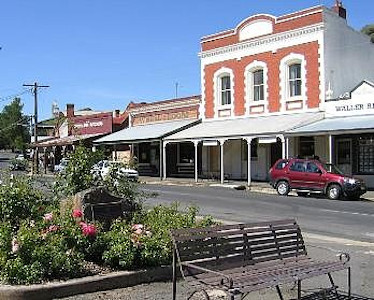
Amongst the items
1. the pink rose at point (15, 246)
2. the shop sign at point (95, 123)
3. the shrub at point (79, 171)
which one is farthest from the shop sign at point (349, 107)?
the shop sign at point (95, 123)

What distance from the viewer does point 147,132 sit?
137ft

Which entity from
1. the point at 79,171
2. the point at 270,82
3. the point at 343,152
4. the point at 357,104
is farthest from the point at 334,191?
the point at 79,171

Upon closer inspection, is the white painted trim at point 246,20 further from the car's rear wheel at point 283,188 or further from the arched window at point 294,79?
the car's rear wheel at point 283,188

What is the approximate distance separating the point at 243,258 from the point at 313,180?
19295mm

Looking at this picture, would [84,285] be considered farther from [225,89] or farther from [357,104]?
[225,89]

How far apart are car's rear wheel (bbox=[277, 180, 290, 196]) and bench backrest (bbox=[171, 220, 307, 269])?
63.6ft

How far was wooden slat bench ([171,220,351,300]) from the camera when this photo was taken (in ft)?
19.5

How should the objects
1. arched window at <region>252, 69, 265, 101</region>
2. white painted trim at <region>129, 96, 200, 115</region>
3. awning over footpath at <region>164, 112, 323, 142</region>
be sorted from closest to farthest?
awning over footpath at <region>164, 112, 323, 142</region> < arched window at <region>252, 69, 265, 101</region> < white painted trim at <region>129, 96, 200, 115</region>

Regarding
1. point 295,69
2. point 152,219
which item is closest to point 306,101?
point 295,69

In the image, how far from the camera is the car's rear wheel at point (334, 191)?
80.3ft

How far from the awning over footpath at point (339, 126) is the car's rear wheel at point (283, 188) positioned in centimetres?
267

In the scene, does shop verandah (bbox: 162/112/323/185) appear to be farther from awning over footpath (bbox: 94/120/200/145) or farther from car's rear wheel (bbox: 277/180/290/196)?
car's rear wheel (bbox: 277/180/290/196)

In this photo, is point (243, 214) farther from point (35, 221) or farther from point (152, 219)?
point (35, 221)

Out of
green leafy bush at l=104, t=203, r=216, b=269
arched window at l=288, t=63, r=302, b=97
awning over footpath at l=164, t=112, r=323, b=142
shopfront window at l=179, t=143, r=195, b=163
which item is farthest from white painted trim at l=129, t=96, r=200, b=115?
green leafy bush at l=104, t=203, r=216, b=269
